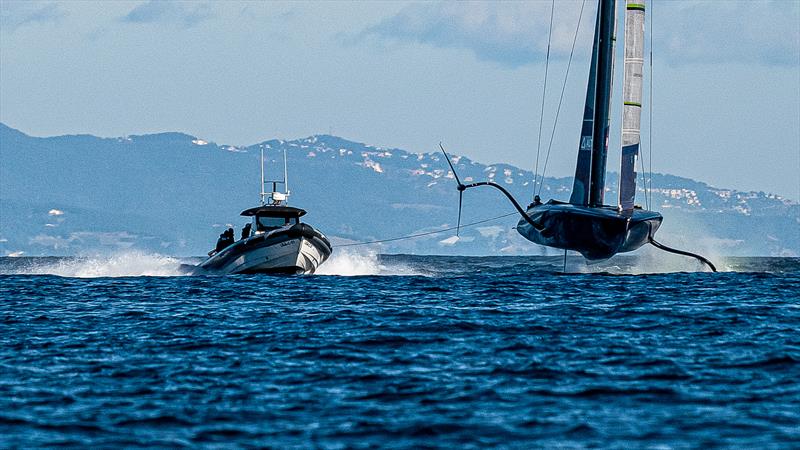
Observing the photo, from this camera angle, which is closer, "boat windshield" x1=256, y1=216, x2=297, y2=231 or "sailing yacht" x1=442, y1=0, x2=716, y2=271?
"sailing yacht" x1=442, y1=0, x2=716, y2=271

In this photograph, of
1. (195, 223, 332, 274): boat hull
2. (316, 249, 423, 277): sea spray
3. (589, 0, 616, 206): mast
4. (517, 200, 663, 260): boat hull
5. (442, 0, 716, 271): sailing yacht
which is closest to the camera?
(517, 200, 663, 260): boat hull

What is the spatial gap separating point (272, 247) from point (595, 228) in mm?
14084

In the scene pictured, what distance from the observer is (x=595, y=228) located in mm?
56844

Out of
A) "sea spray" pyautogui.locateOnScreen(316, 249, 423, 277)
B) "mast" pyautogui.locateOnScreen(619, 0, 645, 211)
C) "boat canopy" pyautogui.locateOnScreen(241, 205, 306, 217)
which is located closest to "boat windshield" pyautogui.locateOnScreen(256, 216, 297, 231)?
"boat canopy" pyautogui.locateOnScreen(241, 205, 306, 217)

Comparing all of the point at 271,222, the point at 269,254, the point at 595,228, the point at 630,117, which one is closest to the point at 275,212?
the point at 271,222

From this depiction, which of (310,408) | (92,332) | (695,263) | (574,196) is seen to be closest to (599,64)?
(574,196)

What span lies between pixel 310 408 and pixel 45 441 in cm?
416

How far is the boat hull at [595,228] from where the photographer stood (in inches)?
2224

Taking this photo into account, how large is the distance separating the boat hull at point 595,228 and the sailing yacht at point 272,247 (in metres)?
10.4

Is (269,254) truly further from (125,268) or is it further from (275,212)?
(125,268)

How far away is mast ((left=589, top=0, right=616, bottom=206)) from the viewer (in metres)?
60.2

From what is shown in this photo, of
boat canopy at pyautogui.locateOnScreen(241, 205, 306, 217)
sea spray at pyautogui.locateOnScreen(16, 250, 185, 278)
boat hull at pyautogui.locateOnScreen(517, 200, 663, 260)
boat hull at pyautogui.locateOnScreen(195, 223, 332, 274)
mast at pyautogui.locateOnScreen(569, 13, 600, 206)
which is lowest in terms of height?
sea spray at pyautogui.locateOnScreen(16, 250, 185, 278)

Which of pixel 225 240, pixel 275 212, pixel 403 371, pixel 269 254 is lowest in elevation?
pixel 403 371

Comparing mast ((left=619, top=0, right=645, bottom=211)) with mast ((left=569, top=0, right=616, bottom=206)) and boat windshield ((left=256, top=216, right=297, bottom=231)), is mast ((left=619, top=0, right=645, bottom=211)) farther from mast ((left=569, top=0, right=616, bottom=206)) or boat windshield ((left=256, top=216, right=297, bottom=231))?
boat windshield ((left=256, top=216, right=297, bottom=231))
